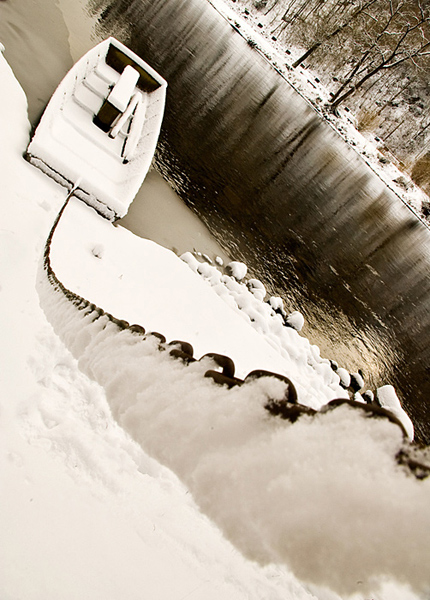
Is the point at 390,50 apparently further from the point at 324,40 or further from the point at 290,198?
the point at 290,198

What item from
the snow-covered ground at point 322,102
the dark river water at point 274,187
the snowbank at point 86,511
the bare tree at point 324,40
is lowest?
the snowbank at point 86,511

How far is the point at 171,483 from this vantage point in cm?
185

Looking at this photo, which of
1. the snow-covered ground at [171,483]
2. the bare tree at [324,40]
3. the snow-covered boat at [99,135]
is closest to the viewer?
the snow-covered ground at [171,483]

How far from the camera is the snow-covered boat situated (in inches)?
213

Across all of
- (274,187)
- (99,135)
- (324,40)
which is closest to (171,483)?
(99,135)

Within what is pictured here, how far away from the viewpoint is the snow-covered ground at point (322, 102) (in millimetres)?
20047

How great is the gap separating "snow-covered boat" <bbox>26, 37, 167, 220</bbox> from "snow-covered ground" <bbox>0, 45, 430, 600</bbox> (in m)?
2.91

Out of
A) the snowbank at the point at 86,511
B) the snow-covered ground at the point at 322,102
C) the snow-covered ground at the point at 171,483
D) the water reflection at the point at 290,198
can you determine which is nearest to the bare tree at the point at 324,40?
the snow-covered ground at the point at 322,102

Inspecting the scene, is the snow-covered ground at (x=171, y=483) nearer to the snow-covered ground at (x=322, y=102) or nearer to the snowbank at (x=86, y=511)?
the snowbank at (x=86, y=511)

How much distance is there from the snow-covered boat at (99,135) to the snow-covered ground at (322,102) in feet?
52.8

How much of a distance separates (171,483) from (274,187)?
1232 cm

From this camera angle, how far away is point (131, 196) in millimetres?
6059

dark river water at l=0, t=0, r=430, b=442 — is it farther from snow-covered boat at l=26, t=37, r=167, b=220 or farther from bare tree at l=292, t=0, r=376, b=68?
bare tree at l=292, t=0, r=376, b=68

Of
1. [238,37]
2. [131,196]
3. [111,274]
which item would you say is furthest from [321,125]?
[111,274]
